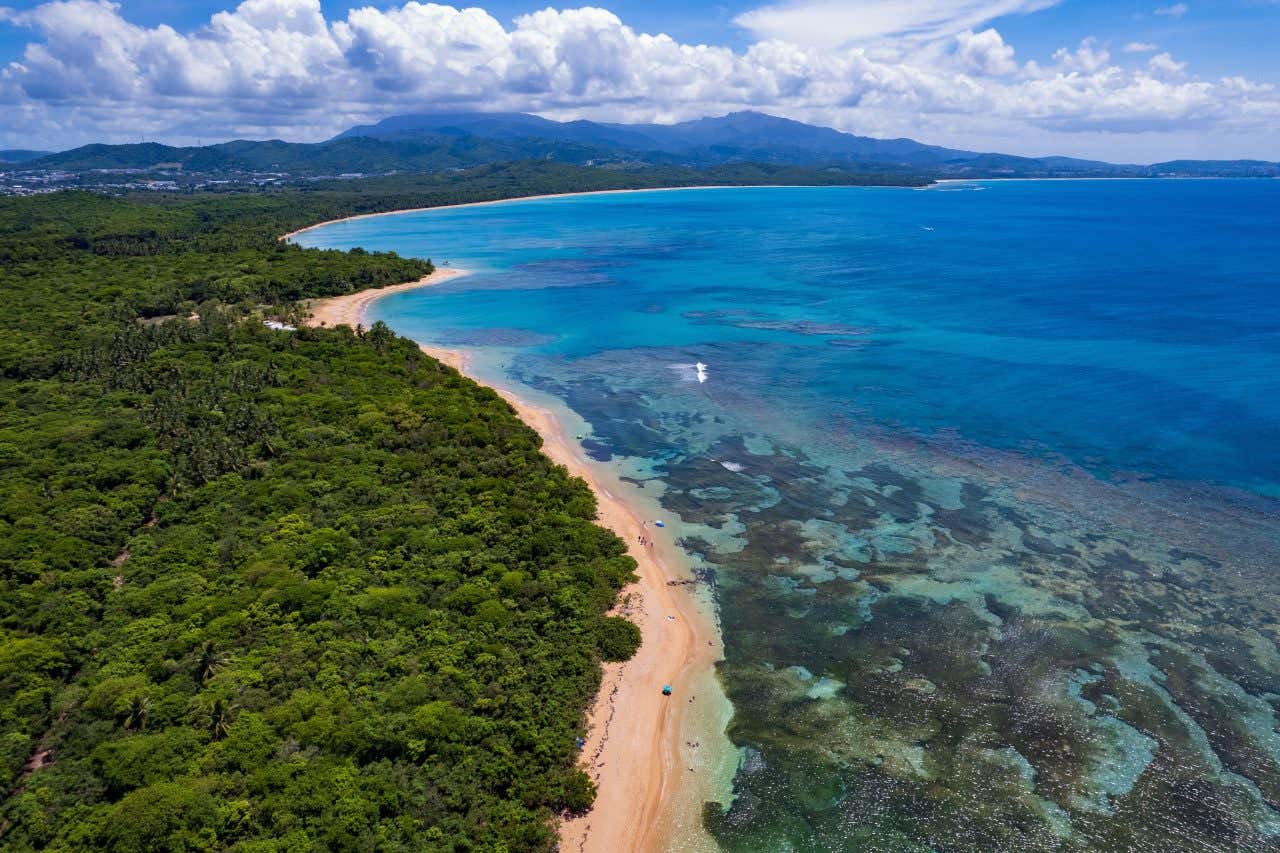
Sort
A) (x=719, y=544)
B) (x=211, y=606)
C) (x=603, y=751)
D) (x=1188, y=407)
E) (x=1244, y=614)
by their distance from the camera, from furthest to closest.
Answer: (x=1188, y=407), (x=719, y=544), (x=1244, y=614), (x=211, y=606), (x=603, y=751)

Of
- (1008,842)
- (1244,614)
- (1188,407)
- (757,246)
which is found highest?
(757,246)

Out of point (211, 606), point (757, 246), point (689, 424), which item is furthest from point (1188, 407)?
point (757, 246)

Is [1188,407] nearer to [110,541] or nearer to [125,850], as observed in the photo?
[125,850]

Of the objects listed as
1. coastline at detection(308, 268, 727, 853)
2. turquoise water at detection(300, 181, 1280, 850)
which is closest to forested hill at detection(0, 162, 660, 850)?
coastline at detection(308, 268, 727, 853)

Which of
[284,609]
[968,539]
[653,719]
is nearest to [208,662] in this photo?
[284,609]

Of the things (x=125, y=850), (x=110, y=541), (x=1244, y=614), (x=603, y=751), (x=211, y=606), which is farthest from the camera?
(x=110, y=541)

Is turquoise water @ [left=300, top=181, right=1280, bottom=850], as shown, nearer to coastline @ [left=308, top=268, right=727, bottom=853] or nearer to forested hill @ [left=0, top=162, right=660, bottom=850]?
coastline @ [left=308, top=268, right=727, bottom=853]

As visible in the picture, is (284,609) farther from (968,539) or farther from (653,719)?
(968,539)
